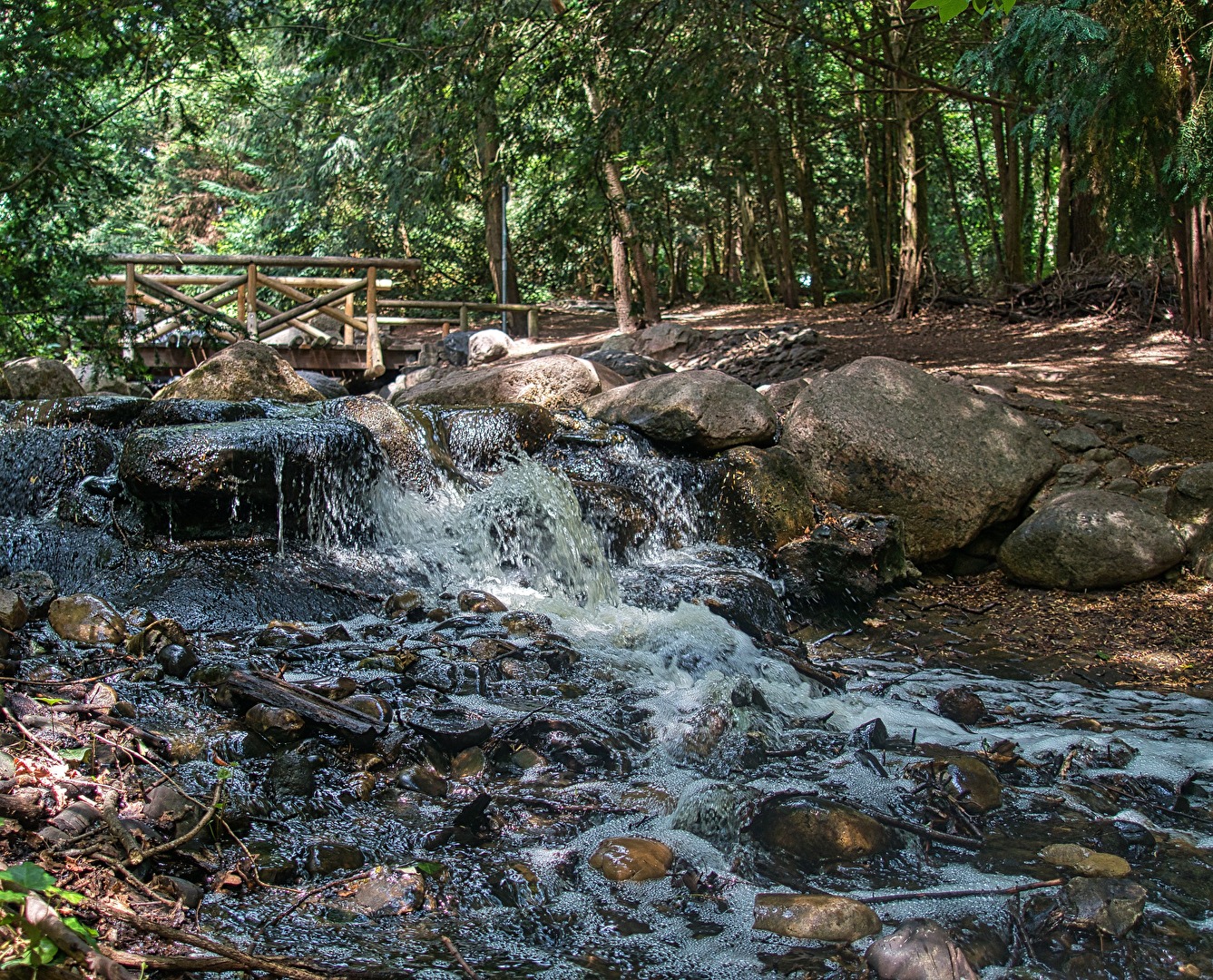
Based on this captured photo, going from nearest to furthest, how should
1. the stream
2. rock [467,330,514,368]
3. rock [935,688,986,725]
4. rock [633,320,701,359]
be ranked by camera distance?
1. the stream
2. rock [935,688,986,725]
3. rock [633,320,701,359]
4. rock [467,330,514,368]

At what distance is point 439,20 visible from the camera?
963cm

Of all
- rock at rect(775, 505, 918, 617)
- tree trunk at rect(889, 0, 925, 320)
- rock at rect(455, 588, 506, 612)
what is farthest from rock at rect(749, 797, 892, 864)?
tree trunk at rect(889, 0, 925, 320)

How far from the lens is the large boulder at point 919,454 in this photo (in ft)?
23.4

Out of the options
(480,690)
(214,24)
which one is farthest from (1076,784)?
(214,24)

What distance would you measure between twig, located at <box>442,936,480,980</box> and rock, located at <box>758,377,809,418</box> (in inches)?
252

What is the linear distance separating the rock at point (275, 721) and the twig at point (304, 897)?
3.07ft

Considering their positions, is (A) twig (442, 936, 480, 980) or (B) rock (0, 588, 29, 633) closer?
(A) twig (442, 936, 480, 980)

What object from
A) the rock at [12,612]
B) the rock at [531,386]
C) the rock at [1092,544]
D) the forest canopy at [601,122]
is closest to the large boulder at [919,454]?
the rock at [1092,544]

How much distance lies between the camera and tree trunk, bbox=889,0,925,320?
13.0 meters

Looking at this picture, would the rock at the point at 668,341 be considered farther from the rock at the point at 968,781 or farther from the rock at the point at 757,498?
the rock at the point at 968,781

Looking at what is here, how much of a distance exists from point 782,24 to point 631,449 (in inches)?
162

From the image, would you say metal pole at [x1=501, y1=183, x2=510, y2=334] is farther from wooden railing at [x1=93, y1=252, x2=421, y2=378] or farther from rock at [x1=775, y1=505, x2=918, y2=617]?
rock at [x1=775, y1=505, x2=918, y2=617]

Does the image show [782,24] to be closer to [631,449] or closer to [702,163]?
[631,449]

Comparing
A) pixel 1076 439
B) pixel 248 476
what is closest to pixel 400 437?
pixel 248 476
